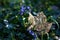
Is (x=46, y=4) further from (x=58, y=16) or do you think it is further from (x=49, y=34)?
(x=49, y=34)

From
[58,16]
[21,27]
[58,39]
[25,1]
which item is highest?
[25,1]

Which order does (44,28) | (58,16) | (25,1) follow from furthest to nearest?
1. (25,1)
2. (58,16)
3. (44,28)

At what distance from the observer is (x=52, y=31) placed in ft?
9.08

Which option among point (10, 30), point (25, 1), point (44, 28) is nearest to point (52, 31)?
point (44, 28)

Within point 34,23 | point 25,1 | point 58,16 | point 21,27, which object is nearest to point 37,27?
point 34,23

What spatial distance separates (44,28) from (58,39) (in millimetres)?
310

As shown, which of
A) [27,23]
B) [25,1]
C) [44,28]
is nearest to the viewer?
[44,28]

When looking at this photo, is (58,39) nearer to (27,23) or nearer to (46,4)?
(27,23)

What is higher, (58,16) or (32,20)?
(58,16)

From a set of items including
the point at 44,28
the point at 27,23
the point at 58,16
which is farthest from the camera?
the point at 58,16

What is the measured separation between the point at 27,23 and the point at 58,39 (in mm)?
421

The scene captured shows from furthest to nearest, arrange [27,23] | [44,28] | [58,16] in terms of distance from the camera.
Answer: [58,16] < [27,23] < [44,28]

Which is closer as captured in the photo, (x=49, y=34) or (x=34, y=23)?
(x=34, y=23)

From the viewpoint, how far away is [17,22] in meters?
2.80
